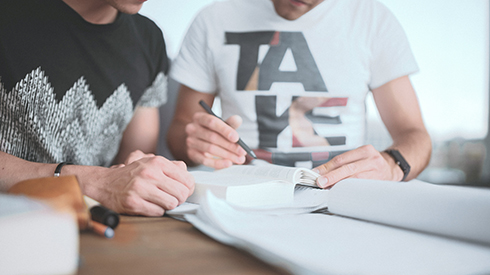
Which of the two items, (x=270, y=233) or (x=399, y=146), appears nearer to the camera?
(x=270, y=233)

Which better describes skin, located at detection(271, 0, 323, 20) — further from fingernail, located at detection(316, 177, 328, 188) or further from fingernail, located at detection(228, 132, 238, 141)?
fingernail, located at detection(316, 177, 328, 188)

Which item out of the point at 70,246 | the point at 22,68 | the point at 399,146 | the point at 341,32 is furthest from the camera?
the point at 341,32

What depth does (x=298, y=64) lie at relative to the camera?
105 centimetres

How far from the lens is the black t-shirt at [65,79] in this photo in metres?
0.74

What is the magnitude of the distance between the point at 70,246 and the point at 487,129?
2.97 meters

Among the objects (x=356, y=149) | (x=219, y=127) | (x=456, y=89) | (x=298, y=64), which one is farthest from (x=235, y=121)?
(x=456, y=89)

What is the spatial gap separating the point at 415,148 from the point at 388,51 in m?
0.34

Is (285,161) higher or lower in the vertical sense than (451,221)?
lower

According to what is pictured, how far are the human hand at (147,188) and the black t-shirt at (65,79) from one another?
0.45 m

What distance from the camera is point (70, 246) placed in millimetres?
228

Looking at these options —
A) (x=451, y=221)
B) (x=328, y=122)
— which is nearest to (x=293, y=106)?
(x=328, y=122)

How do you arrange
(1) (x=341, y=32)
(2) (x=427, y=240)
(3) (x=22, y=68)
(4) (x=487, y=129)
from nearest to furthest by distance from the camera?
1. (2) (x=427, y=240)
2. (3) (x=22, y=68)
3. (1) (x=341, y=32)
4. (4) (x=487, y=129)

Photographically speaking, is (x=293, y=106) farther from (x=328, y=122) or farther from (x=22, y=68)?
(x=22, y=68)

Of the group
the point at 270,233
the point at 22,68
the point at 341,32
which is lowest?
the point at 270,233
